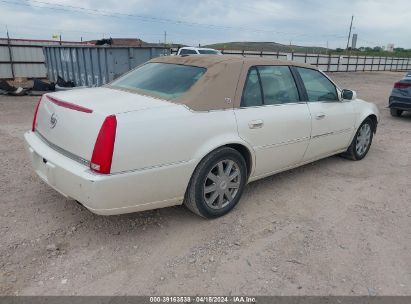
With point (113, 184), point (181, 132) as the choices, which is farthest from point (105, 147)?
point (181, 132)

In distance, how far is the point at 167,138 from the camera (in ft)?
9.68

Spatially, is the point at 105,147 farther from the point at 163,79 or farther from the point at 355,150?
the point at 355,150

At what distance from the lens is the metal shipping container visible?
11.5 meters

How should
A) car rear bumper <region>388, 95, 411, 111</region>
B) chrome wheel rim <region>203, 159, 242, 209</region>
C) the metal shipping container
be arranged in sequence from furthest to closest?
1. the metal shipping container
2. car rear bumper <region>388, 95, 411, 111</region>
3. chrome wheel rim <region>203, 159, 242, 209</region>

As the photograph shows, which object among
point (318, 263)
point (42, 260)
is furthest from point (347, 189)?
point (42, 260)

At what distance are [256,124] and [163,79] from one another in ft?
3.46

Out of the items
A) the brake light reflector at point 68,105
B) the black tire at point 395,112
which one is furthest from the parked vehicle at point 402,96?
the brake light reflector at point 68,105

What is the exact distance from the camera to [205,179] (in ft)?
11.0

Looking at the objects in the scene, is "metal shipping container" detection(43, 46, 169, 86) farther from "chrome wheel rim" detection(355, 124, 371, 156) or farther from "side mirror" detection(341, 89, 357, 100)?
"side mirror" detection(341, 89, 357, 100)

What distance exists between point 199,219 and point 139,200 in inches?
33.4

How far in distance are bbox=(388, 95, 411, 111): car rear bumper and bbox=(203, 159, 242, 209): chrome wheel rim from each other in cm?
728

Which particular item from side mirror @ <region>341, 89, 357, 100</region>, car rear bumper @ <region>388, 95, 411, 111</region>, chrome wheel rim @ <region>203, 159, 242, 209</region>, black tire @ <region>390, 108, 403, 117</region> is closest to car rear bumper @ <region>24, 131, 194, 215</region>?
chrome wheel rim @ <region>203, 159, 242, 209</region>

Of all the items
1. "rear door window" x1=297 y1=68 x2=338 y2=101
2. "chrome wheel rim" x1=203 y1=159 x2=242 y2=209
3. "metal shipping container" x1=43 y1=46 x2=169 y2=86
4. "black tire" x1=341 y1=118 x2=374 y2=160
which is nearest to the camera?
"chrome wheel rim" x1=203 y1=159 x2=242 y2=209

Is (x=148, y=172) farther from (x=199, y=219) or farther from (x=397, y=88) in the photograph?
(x=397, y=88)
